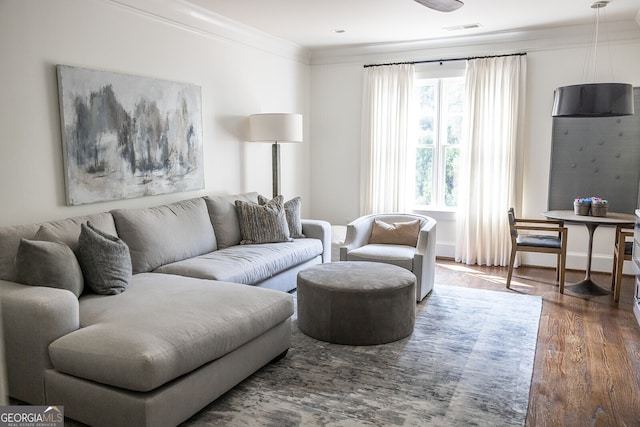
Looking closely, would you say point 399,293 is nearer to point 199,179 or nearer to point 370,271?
point 370,271

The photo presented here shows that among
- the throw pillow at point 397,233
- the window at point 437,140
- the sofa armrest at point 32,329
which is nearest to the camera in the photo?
the sofa armrest at point 32,329

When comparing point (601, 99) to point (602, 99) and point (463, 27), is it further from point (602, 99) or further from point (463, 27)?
point (463, 27)

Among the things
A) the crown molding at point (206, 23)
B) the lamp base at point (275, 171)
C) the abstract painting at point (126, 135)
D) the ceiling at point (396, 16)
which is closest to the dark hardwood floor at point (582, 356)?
the lamp base at point (275, 171)

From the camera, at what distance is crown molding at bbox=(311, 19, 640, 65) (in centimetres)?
520

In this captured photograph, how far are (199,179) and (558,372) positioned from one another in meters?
3.36

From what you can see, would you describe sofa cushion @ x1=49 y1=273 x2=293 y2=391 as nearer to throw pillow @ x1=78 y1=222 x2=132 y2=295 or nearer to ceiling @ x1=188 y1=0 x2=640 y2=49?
throw pillow @ x1=78 y1=222 x2=132 y2=295

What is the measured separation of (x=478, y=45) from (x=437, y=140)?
115 cm

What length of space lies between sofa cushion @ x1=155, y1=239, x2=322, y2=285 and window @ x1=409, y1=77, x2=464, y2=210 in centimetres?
205

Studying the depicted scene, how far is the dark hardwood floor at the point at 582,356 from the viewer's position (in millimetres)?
2654

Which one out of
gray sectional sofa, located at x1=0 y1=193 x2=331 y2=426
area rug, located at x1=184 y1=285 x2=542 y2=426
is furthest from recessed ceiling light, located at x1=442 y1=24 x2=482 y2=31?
gray sectional sofa, located at x1=0 y1=193 x2=331 y2=426

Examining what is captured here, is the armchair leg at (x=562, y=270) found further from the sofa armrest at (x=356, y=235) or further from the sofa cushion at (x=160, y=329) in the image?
the sofa cushion at (x=160, y=329)

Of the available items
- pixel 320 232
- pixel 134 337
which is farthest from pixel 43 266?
pixel 320 232

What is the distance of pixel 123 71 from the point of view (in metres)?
3.95

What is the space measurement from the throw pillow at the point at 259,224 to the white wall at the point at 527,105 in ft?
7.03
